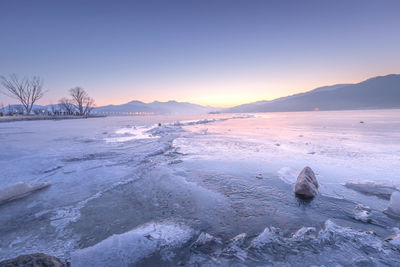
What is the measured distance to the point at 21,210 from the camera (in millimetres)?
2861

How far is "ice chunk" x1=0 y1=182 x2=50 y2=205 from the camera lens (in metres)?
3.23

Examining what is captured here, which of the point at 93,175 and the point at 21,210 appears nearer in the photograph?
the point at 21,210

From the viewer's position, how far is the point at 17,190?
344cm

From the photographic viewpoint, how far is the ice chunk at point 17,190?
3.23 meters

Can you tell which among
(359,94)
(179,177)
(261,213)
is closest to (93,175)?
(179,177)

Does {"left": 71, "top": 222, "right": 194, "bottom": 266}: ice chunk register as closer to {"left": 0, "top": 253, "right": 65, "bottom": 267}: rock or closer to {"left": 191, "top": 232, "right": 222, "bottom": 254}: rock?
{"left": 191, "top": 232, "right": 222, "bottom": 254}: rock

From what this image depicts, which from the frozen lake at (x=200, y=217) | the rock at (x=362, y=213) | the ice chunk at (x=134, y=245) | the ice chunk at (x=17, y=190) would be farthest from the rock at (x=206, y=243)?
the ice chunk at (x=17, y=190)

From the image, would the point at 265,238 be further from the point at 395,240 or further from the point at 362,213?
the point at 362,213

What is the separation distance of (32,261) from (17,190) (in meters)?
3.05

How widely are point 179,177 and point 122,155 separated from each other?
3428mm

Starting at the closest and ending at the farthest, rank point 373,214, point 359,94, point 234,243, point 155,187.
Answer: point 234,243
point 373,214
point 155,187
point 359,94

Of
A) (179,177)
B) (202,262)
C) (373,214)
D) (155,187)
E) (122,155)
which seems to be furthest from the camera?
(122,155)

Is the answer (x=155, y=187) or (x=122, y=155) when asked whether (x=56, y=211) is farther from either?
(x=122, y=155)

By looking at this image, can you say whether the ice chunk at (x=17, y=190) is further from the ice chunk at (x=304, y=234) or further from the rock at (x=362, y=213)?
the rock at (x=362, y=213)
